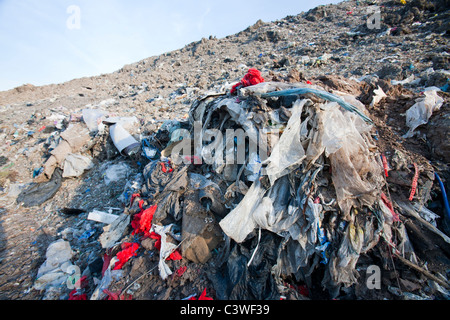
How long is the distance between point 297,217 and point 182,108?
195 inches

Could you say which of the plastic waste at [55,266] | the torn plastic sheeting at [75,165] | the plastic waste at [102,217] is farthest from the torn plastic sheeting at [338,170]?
the torn plastic sheeting at [75,165]

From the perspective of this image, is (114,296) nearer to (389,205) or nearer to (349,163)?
(349,163)

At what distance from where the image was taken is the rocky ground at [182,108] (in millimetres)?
2027

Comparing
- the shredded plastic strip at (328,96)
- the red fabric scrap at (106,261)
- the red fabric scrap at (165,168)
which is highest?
the shredded plastic strip at (328,96)

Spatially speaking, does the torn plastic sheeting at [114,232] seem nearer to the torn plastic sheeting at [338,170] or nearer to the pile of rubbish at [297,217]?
the pile of rubbish at [297,217]

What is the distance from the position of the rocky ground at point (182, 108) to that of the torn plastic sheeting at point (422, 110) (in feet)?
0.25

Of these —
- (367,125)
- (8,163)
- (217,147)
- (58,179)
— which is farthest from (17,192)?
(367,125)

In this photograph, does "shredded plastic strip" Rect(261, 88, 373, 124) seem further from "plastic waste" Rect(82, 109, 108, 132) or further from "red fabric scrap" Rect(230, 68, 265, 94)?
"plastic waste" Rect(82, 109, 108, 132)

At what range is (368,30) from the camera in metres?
7.98

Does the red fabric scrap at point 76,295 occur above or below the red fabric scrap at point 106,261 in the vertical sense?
below

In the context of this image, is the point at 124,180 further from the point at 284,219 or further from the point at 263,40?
the point at 263,40

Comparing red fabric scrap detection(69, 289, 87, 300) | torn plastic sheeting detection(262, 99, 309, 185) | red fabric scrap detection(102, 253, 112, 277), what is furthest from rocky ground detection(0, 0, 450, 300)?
torn plastic sheeting detection(262, 99, 309, 185)

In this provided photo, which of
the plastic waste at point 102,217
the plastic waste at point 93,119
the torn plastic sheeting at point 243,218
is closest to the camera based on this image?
the torn plastic sheeting at point 243,218
